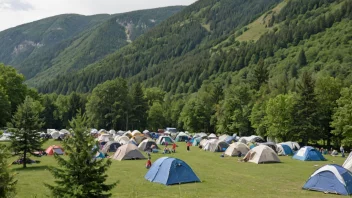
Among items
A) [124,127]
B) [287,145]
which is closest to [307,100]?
[287,145]

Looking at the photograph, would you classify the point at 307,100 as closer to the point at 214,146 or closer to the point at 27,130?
the point at 214,146

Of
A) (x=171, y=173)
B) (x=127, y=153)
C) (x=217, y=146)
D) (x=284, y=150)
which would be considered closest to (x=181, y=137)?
(x=217, y=146)

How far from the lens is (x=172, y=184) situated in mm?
19109

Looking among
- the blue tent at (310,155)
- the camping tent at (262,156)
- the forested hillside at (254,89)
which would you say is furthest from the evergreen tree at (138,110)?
the camping tent at (262,156)

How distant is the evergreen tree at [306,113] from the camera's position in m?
42.8

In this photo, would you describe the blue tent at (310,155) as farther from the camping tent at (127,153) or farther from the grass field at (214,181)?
the camping tent at (127,153)

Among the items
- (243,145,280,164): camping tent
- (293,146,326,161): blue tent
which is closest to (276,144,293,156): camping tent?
(293,146,326,161): blue tent

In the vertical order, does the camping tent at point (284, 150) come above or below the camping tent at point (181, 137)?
above

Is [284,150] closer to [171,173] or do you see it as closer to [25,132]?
[171,173]

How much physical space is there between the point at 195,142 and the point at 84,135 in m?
41.1

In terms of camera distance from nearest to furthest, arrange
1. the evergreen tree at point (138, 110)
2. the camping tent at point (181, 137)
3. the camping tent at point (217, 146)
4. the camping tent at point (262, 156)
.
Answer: the camping tent at point (262, 156), the camping tent at point (217, 146), the camping tent at point (181, 137), the evergreen tree at point (138, 110)

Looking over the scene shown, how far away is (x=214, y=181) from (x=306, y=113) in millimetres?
27715

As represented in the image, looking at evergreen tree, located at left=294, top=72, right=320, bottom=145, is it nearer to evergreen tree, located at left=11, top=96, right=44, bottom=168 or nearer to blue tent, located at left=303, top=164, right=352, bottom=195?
blue tent, located at left=303, top=164, right=352, bottom=195

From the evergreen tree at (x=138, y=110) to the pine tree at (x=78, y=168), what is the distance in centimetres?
6728
